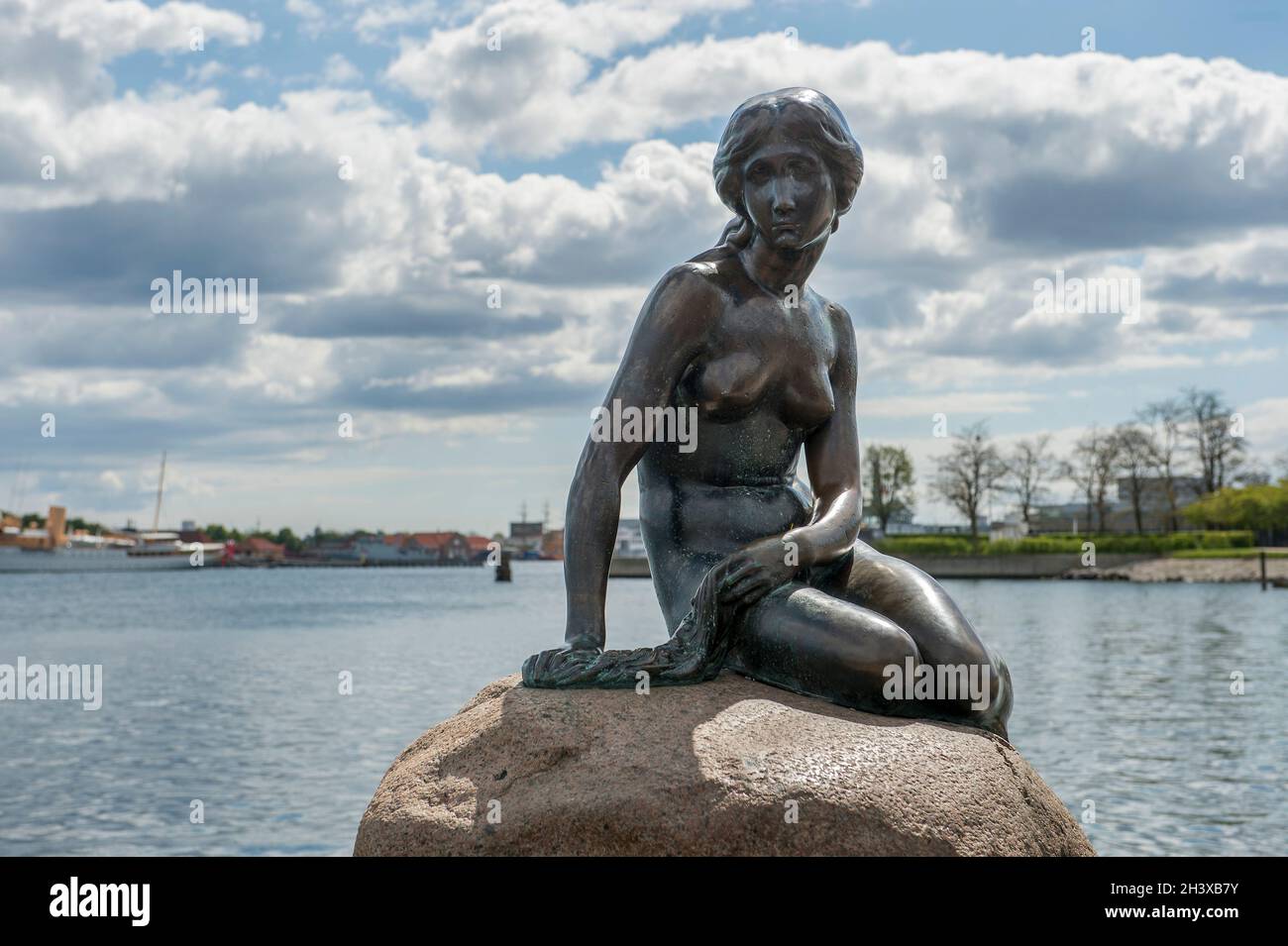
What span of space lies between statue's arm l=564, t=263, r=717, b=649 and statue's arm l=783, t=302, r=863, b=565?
0.68 metres

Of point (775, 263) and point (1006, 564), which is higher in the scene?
point (775, 263)

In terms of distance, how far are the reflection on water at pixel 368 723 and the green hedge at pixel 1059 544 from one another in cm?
2293

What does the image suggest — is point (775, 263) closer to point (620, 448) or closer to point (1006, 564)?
point (620, 448)

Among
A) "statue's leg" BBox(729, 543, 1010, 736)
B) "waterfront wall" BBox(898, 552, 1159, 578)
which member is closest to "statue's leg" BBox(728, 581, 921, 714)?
"statue's leg" BBox(729, 543, 1010, 736)

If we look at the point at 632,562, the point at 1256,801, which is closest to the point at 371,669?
the point at 1256,801

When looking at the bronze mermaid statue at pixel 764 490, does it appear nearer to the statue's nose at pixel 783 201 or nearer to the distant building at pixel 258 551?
the statue's nose at pixel 783 201

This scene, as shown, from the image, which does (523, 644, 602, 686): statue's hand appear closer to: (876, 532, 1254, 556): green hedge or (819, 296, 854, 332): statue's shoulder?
(819, 296, 854, 332): statue's shoulder

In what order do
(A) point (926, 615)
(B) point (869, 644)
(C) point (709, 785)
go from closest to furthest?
(C) point (709, 785) → (B) point (869, 644) → (A) point (926, 615)

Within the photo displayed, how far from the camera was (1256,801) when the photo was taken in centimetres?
1356

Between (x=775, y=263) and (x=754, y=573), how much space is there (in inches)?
50.7

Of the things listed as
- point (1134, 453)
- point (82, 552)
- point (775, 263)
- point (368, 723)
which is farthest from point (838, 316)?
point (82, 552)

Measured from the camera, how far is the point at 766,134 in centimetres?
539

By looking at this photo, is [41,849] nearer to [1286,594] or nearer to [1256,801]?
[1256,801]
